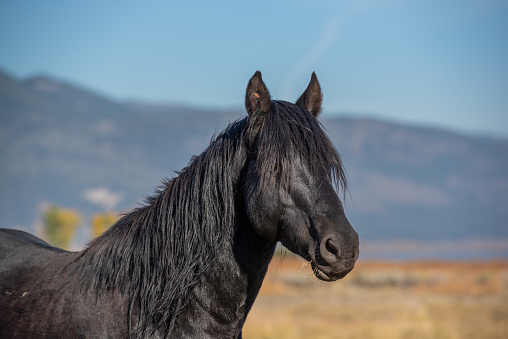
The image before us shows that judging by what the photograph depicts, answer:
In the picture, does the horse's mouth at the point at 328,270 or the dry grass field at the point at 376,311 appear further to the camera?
the dry grass field at the point at 376,311

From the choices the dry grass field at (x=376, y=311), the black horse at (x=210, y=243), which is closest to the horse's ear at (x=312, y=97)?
the black horse at (x=210, y=243)

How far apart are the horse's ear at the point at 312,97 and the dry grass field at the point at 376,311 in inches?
185

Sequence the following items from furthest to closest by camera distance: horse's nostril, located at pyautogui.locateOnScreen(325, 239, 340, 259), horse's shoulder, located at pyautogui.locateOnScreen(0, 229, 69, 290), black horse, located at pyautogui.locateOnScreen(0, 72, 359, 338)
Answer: horse's shoulder, located at pyautogui.locateOnScreen(0, 229, 69, 290) < black horse, located at pyautogui.locateOnScreen(0, 72, 359, 338) < horse's nostril, located at pyautogui.locateOnScreen(325, 239, 340, 259)

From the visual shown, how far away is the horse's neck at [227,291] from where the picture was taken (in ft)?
11.9

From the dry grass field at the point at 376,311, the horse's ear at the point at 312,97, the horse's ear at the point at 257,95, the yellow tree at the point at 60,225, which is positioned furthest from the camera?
the yellow tree at the point at 60,225

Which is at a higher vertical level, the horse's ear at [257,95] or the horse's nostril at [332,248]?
the horse's ear at [257,95]

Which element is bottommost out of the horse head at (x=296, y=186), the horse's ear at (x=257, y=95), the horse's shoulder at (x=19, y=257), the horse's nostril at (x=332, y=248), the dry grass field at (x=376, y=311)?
the horse's shoulder at (x=19, y=257)

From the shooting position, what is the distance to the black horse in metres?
3.55

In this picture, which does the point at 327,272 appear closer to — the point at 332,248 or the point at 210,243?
the point at 332,248

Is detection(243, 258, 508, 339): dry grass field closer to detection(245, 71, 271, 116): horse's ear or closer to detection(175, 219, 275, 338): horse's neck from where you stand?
detection(175, 219, 275, 338): horse's neck

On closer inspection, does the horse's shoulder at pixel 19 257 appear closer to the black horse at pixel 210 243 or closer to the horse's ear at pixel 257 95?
the black horse at pixel 210 243

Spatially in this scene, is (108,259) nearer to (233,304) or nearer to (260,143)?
(233,304)

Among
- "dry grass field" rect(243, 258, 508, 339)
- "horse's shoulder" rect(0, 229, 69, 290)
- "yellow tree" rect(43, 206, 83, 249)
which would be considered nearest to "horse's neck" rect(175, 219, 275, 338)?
"horse's shoulder" rect(0, 229, 69, 290)

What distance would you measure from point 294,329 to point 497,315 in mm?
6876
